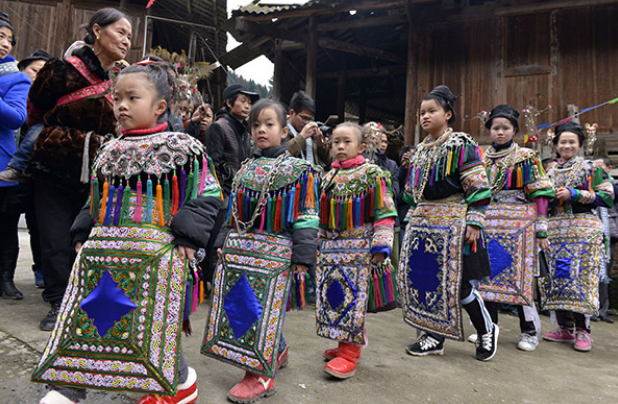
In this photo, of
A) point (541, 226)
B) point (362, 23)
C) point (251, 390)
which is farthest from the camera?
point (362, 23)

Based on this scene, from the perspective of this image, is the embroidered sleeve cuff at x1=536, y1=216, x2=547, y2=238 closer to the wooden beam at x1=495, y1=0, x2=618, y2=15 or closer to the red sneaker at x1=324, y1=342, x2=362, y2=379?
the red sneaker at x1=324, y1=342, x2=362, y2=379

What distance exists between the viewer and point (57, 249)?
9.51ft

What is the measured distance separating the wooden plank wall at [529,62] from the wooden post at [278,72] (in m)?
3.38

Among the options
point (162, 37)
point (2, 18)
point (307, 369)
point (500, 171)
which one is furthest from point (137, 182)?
point (162, 37)

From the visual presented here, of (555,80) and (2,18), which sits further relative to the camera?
(555,80)

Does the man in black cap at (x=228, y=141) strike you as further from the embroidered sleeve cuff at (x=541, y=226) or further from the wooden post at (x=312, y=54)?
the wooden post at (x=312, y=54)

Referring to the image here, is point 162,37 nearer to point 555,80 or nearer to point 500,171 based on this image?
point 555,80

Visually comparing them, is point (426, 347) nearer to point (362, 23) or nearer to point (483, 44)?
point (483, 44)

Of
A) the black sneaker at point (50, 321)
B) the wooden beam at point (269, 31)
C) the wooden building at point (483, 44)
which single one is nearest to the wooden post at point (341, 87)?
the wooden building at point (483, 44)

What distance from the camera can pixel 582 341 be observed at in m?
3.92

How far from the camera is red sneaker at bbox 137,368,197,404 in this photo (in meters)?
1.86

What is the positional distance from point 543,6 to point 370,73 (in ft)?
14.2

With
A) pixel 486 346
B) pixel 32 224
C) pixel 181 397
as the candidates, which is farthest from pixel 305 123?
pixel 181 397

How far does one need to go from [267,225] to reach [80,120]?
157 cm
